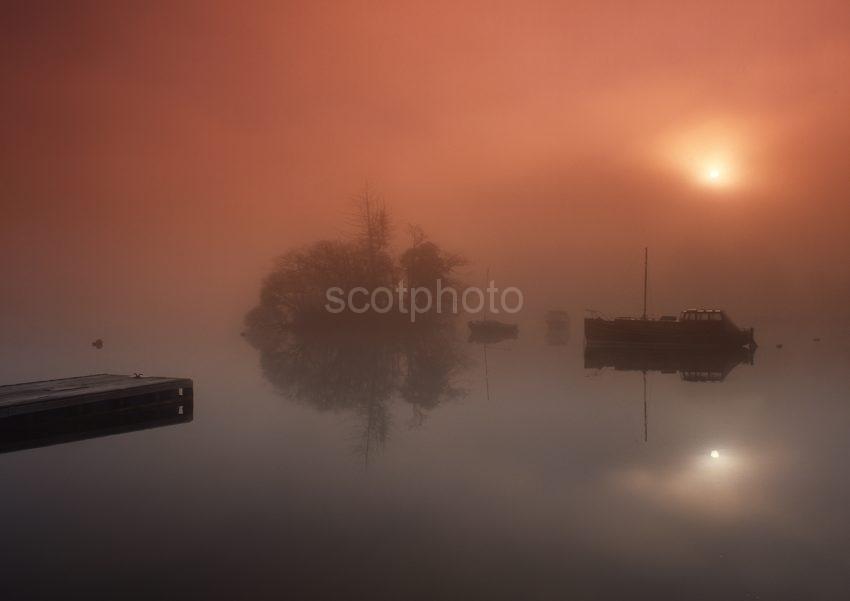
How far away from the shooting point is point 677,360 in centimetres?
3366

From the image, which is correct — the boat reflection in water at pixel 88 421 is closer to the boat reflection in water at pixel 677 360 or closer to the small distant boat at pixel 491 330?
the boat reflection in water at pixel 677 360

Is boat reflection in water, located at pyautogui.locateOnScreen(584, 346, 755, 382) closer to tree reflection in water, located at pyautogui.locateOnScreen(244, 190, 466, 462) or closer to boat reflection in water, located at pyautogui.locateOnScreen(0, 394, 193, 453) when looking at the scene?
tree reflection in water, located at pyautogui.locateOnScreen(244, 190, 466, 462)

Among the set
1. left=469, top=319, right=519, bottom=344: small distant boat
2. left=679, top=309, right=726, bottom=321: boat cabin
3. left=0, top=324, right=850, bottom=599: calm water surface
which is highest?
left=679, top=309, right=726, bottom=321: boat cabin

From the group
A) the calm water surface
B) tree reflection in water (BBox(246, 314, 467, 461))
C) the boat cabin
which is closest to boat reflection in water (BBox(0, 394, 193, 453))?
the calm water surface

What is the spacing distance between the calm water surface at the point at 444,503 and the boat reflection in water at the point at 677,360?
8994 millimetres

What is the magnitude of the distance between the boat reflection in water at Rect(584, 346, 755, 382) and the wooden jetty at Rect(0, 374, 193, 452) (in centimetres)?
1747

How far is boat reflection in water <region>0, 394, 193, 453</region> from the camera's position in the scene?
12641 millimetres

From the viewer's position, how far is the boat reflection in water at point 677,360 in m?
27.2

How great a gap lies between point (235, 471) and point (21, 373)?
16.7 m

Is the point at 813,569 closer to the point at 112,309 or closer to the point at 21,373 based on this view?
the point at 21,373

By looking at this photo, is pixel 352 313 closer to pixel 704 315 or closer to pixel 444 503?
pixel 704 315

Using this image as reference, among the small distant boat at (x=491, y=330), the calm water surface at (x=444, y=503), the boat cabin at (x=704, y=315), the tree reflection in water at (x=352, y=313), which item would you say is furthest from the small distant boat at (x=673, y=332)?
the calm water surface at (x=444, y=503)

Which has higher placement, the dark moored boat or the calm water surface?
the dark moored boat

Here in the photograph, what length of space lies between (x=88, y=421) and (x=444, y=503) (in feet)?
30.1
